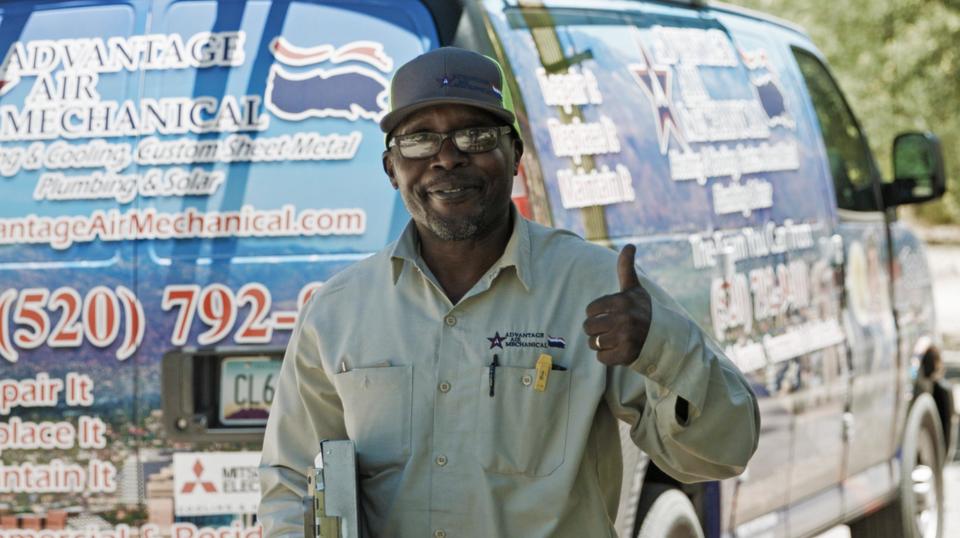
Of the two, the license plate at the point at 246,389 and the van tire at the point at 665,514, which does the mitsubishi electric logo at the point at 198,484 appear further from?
the van tire at the point at 665,514

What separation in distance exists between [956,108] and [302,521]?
57.8 ft

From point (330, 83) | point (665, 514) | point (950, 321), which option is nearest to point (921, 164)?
point (665, 514)

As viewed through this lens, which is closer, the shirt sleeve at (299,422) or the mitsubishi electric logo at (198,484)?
the shirt sleeve at (299,422)

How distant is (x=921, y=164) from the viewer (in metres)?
7.79

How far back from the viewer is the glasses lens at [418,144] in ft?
10.4

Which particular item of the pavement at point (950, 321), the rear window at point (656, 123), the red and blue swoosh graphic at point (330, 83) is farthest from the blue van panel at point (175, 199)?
the pavement at point (950, 321)

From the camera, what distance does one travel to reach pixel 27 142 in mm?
4695

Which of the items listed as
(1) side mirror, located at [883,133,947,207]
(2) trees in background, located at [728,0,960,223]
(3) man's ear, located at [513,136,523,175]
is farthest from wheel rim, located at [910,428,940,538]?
(2) trees in background, located at [728,0,960,223]

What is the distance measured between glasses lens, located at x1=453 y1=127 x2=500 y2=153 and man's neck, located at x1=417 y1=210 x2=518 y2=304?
166mm

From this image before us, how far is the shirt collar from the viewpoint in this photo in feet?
10.3

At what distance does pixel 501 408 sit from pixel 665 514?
207cm

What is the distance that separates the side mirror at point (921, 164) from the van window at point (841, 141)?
249 mm

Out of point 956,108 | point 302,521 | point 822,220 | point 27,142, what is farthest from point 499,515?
point 956,108

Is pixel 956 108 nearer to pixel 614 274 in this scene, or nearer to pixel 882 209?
pixel 882 209
